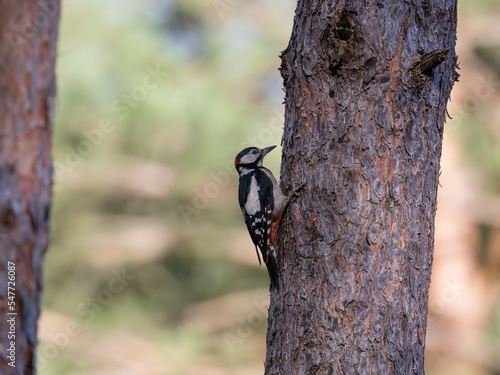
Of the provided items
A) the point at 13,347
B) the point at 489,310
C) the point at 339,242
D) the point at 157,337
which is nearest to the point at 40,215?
the point at 13,347

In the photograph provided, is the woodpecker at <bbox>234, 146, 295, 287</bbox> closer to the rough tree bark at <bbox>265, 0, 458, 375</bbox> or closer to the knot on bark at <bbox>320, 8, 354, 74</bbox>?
the rough tree bark at <bbox>265, 0, 458, 375</bbox>

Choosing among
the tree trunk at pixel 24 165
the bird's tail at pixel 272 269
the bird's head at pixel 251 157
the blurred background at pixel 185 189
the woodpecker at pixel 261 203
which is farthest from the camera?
the blurred background at pixel 185 189

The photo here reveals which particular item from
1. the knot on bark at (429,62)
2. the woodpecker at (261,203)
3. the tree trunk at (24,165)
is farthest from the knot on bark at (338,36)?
the tree trunk at (24,165)

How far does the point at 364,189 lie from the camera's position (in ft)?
9.86

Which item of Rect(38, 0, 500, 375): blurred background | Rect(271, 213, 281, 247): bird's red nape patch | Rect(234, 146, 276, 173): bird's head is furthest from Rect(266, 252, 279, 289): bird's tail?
Rect(38, 0, 500, 375): blurred background

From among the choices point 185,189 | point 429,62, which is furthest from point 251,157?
point 185,189

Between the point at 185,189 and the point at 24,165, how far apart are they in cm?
709

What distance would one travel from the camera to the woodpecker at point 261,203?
147 inches

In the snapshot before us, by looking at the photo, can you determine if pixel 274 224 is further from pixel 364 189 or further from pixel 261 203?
pixel 364 189

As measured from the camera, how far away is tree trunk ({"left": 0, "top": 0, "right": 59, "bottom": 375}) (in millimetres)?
2070

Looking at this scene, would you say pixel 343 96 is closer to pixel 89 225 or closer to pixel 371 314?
pixel 371 314

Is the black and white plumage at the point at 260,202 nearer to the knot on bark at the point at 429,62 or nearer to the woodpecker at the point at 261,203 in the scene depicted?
the woodpecker at the point at 261,203

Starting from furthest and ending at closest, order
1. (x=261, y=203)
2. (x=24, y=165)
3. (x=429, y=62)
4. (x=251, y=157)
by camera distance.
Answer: (x=251, y=157)
(x=261, y=203)
(x=429, y=62)
(x=24, y=165)

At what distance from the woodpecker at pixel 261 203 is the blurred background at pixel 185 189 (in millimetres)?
3339
